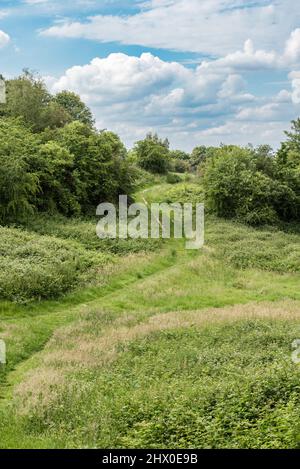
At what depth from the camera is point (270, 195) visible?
53125 mm

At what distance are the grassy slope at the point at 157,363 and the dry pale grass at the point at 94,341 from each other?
57 mm

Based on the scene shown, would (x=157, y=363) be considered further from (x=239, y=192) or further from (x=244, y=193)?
(x=244, y=193)

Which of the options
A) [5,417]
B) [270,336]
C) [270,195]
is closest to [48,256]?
[270,336]

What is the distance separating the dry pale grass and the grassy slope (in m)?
0.06

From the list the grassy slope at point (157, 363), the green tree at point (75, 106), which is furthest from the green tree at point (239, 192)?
the green tree at point (75, 106)

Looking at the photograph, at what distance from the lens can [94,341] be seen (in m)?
20.7

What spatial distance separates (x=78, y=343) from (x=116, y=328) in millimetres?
2601

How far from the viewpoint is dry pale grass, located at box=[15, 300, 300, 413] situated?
595 inches

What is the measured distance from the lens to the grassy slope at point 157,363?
11641 millimetres

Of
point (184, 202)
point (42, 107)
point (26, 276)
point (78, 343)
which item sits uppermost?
point (42, 107)

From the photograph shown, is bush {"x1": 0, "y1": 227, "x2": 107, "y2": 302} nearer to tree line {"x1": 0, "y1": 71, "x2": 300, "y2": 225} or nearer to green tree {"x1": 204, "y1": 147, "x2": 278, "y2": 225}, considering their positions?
tree line {"x1": 0, "y1": 71, "x2": 300, "y2": 225}

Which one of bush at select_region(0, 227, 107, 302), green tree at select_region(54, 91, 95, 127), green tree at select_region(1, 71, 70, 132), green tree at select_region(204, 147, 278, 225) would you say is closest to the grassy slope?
bush at select_region(0, 227, 107, 302)

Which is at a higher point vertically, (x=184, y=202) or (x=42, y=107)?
(x=42, y=107)
